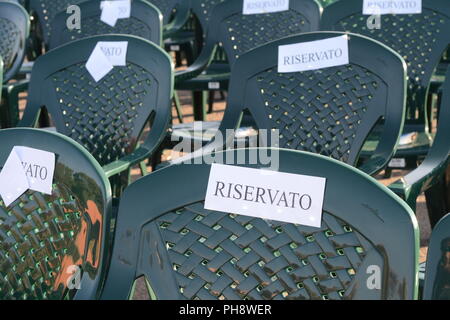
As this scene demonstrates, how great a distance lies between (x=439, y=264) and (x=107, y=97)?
1.81 meters

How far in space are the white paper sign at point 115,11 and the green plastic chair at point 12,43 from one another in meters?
0.42

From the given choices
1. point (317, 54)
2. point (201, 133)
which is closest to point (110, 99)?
point (201, 133)

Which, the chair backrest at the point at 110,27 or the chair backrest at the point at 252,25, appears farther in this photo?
the chair backrest at the point at 110,27

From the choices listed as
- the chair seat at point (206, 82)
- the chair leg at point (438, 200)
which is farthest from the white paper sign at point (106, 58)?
the chair leg at point (438, 200)

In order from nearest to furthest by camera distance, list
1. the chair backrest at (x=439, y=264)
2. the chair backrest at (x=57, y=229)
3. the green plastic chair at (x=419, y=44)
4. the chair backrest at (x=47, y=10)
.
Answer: the chair backrest at (x=439, y=264)
the chair backrest at (x=57, y=229)
the green plastic chair at (x=419, y=44)
the chair backrest at (x=47, y=10)

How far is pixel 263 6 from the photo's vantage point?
3.77m

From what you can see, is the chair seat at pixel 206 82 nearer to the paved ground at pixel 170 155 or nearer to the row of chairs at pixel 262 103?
the paved ground at pixel 170 155

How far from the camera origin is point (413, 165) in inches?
119

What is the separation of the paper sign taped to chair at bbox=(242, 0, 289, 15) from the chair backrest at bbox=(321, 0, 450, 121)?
49cm

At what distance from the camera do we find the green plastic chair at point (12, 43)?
155 inches

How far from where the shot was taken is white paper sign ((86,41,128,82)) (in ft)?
9.78

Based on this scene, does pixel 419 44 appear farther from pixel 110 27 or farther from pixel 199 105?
pixel 110 27

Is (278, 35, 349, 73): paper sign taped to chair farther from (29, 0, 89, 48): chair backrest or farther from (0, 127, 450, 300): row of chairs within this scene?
(29, 0, 89, 48): chair backrest

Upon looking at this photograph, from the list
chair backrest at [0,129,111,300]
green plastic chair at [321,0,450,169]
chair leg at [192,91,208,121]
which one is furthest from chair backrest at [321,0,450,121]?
chair backrest at [0,129,111,300]
